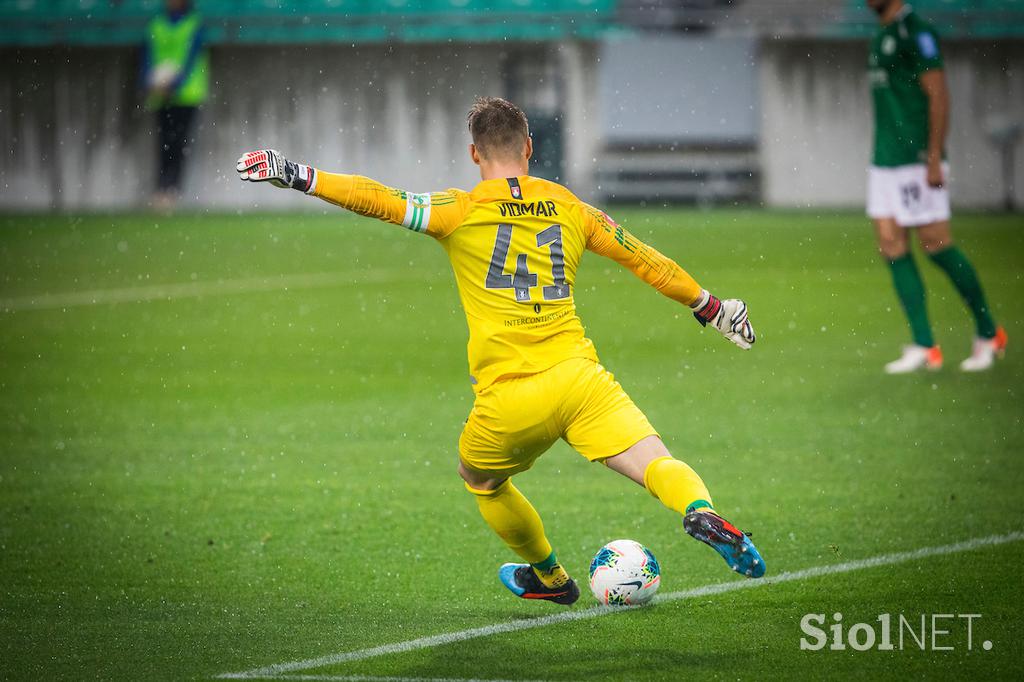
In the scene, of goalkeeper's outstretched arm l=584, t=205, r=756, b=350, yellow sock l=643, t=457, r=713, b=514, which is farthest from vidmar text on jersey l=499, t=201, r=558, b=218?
yellow sock l=643, t=457, r=713, b=514

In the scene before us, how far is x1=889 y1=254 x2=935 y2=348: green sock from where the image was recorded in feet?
32.1

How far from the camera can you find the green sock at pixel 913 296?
9.80 metres

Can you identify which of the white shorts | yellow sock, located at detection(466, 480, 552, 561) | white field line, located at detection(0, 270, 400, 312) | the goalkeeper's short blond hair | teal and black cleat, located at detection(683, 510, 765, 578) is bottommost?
white field line, located at detection(0, 270, 400, 312)

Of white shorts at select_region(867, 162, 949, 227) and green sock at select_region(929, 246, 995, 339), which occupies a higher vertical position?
white shorts at select_region(867, 162, 949, 227)

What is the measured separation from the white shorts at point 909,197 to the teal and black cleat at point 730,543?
5.90 meters

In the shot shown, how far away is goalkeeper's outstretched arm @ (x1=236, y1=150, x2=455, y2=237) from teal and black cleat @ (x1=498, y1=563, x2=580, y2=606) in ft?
4.21

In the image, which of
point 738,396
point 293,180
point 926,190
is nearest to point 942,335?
point 926,190

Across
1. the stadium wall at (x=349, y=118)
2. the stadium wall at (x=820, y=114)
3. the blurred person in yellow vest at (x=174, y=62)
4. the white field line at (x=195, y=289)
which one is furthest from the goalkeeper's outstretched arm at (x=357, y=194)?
the stadium wall at (x=820, y=114)

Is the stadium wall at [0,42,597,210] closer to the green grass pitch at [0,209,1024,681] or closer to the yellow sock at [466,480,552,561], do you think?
the green grass pitch at [0,209,1024,681]

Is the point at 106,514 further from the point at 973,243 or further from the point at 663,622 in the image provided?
the point at 973,243

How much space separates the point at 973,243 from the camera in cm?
1745

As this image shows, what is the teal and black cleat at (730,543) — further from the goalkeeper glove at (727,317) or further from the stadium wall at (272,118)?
the stadium wall at (272,118)

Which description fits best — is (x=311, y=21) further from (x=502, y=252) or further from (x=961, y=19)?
(x=502, y=252)

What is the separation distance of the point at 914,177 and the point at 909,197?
14 cm
